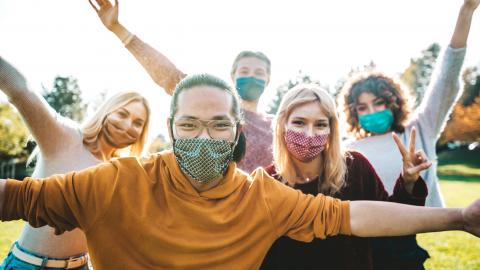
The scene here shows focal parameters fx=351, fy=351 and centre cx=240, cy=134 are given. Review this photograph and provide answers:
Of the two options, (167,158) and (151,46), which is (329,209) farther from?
(151,46)

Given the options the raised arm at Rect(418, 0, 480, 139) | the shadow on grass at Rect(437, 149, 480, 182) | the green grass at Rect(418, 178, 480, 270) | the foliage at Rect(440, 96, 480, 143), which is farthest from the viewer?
the foliage at Rect(440, 96, 480, 143)

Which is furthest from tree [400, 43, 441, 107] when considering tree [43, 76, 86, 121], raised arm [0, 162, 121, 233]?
raised arm [0, 162, 121, 233]

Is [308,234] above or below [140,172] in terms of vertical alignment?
below

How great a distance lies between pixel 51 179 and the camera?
6.35ft

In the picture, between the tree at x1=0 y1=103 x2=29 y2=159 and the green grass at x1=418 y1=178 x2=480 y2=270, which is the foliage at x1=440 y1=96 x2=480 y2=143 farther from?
the tree at x1=0 y1=103 x2=29 y2=159

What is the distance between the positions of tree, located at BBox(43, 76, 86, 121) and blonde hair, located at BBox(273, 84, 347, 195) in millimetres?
57510

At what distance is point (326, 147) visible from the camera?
2936mm

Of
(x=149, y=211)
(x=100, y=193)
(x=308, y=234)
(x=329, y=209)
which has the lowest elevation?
(x=308, y=234)

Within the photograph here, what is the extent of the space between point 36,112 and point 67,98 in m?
60.4

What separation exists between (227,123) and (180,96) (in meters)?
0.37

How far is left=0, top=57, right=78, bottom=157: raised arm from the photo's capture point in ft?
8.32

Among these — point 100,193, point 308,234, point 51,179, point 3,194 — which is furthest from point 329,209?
point 3,194

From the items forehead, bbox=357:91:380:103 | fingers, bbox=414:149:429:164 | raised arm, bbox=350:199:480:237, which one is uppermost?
forehead, bbox=357:91:380:103

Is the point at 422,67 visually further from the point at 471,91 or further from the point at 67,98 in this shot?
the point at 67,98
